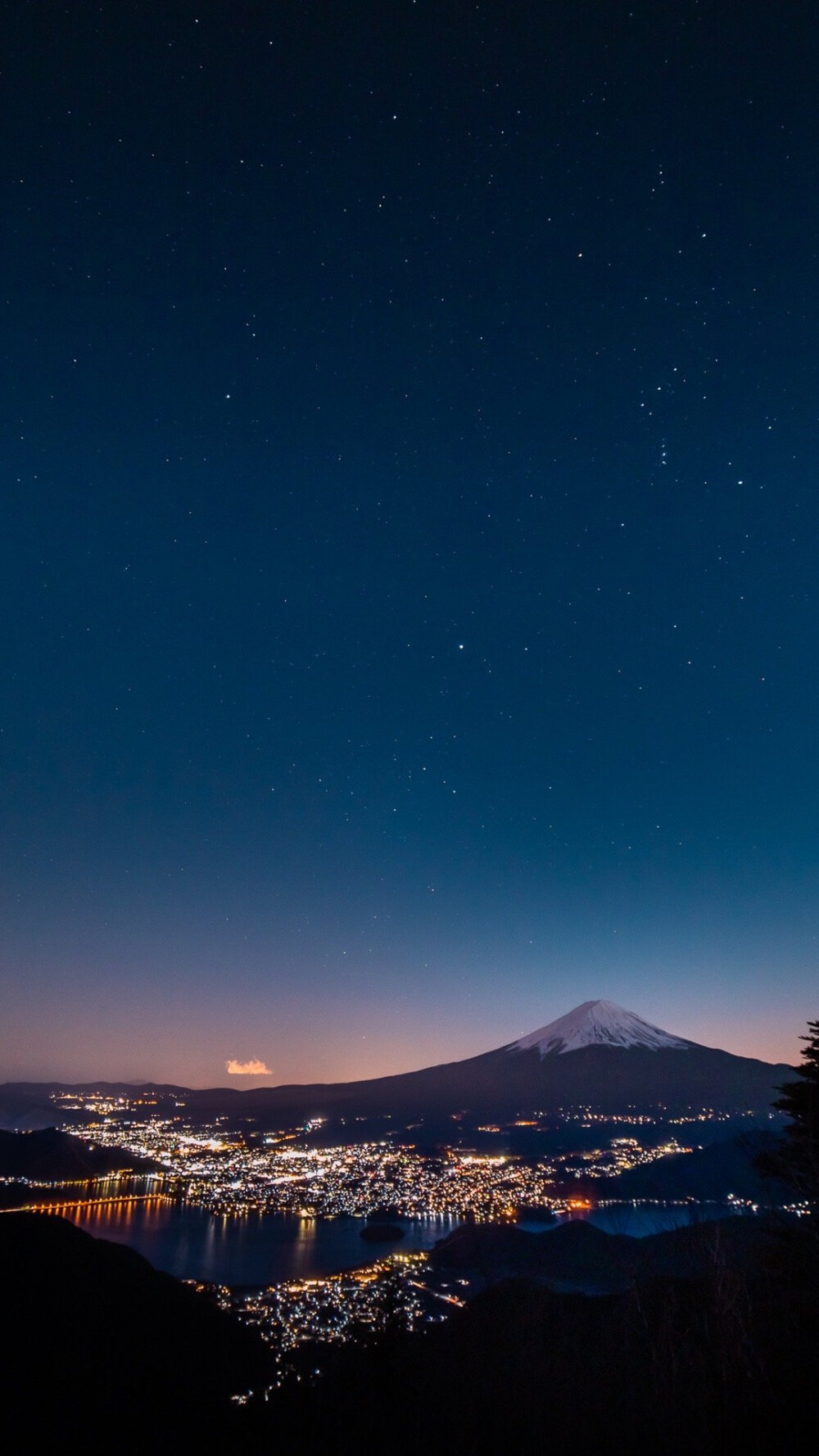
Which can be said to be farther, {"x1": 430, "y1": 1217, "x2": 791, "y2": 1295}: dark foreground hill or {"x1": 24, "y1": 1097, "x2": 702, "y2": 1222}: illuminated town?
{"x1": 24, "y1": 1097, "x2": 702, "y2": 1222}: illuminated town

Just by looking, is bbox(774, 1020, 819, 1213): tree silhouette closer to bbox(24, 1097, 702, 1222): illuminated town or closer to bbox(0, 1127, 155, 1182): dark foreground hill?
bbox(24, 1097, 702, 1222): illuminated town

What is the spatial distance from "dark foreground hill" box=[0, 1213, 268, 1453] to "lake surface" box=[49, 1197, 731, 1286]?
20018mm

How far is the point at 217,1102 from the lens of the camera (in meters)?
196

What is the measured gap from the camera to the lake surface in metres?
47.2

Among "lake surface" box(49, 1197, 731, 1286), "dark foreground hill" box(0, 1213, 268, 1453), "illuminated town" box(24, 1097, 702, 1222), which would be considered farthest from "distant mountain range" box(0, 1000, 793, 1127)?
"dark foreground hill" box(0, 1213, 268, 1453)

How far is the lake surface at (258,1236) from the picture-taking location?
155 ft

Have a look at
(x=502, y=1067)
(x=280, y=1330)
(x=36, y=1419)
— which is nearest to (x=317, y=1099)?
(x=502, y=1067)

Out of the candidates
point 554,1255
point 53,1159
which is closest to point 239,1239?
point 554,1255

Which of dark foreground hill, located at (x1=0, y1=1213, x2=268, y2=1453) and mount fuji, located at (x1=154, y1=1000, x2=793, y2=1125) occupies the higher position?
dark foreground hill, located at (x1=0, y1=1213, x2=268, y2=1453)

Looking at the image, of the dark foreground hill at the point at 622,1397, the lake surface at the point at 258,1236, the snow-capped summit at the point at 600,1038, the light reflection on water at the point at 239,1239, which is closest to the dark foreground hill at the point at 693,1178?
the lake surface at the point at 258,1236

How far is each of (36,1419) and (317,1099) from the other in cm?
19574

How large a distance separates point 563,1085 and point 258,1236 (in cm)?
11379

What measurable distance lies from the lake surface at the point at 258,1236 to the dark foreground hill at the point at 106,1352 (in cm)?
2002

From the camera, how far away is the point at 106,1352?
60.6 ft
